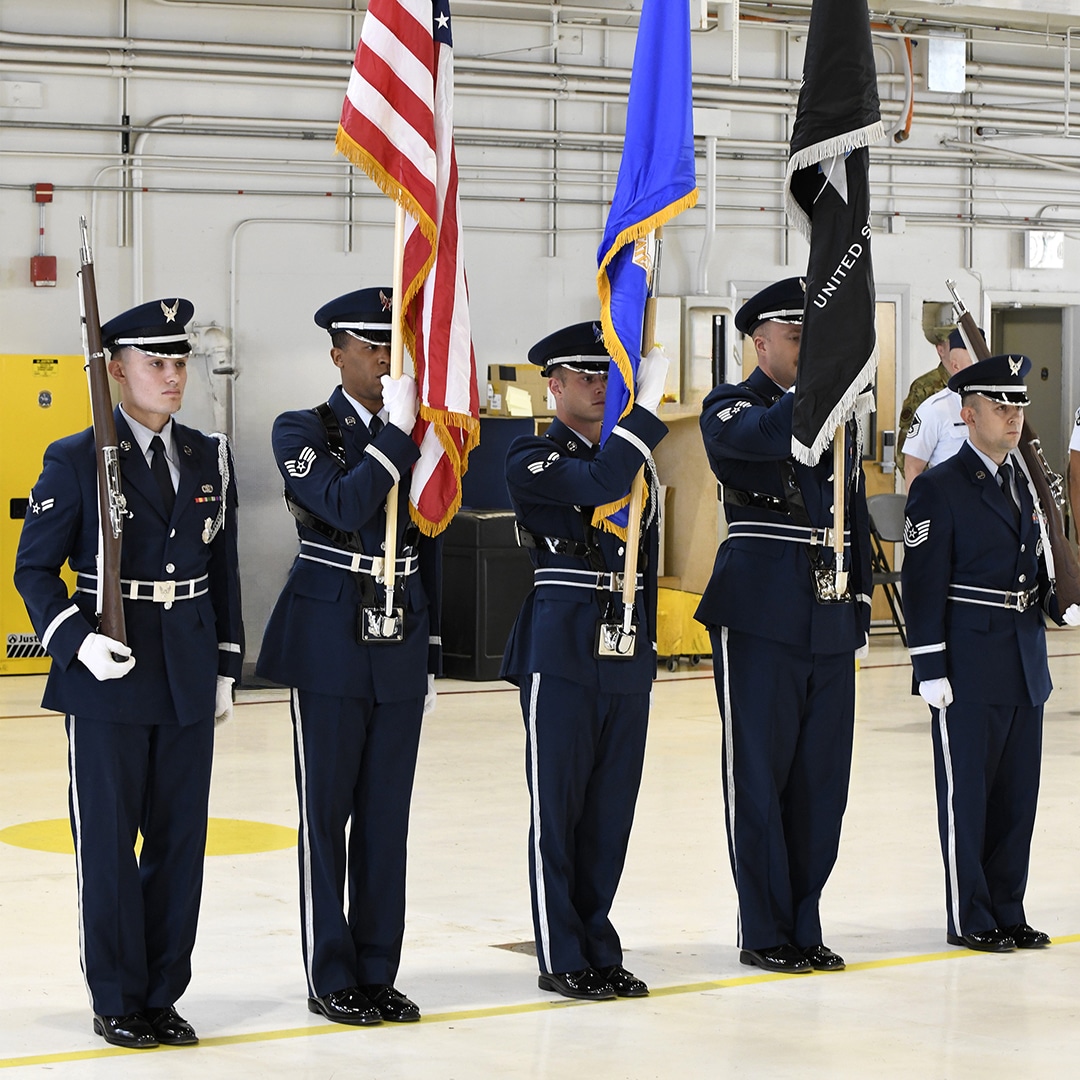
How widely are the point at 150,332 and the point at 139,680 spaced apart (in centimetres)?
→ 78

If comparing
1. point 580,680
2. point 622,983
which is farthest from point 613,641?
point 622,983

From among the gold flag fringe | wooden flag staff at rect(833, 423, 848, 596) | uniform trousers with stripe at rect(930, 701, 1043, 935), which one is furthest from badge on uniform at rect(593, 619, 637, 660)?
uniform trousers with stripe at rect(930, 701, 1043, 935)

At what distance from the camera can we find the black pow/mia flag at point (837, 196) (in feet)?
16.4

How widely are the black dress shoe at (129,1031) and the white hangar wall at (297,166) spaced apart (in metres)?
7.69

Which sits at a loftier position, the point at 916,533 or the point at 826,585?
the point at 916,533

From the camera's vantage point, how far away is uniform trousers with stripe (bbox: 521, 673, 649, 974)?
471 centimetres

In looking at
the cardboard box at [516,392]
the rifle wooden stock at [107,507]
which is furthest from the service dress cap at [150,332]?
the cardboard box at [516,392]

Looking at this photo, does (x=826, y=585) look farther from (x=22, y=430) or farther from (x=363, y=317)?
(x=22, y=430)

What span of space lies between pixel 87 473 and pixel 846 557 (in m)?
2.00

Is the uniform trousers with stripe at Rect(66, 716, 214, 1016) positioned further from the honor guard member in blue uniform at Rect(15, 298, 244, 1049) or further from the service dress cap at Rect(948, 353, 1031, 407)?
the service dress cap at Rect(948, 353, 1031, 407)

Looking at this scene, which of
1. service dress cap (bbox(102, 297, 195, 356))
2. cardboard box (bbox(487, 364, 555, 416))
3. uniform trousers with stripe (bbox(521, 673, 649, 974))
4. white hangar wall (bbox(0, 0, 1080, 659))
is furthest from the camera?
cardboard box (bbox(487, 364, 555, 416))

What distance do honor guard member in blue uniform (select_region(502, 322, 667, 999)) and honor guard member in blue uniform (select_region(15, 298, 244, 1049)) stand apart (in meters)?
0.81

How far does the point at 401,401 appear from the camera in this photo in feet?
14.7

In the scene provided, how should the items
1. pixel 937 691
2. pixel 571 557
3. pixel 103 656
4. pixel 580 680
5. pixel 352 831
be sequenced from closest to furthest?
1. pixel 103 656
2. pixel 352 831
3. pixel 580 680
4. pixel 571 557
5. pixel 937 691
